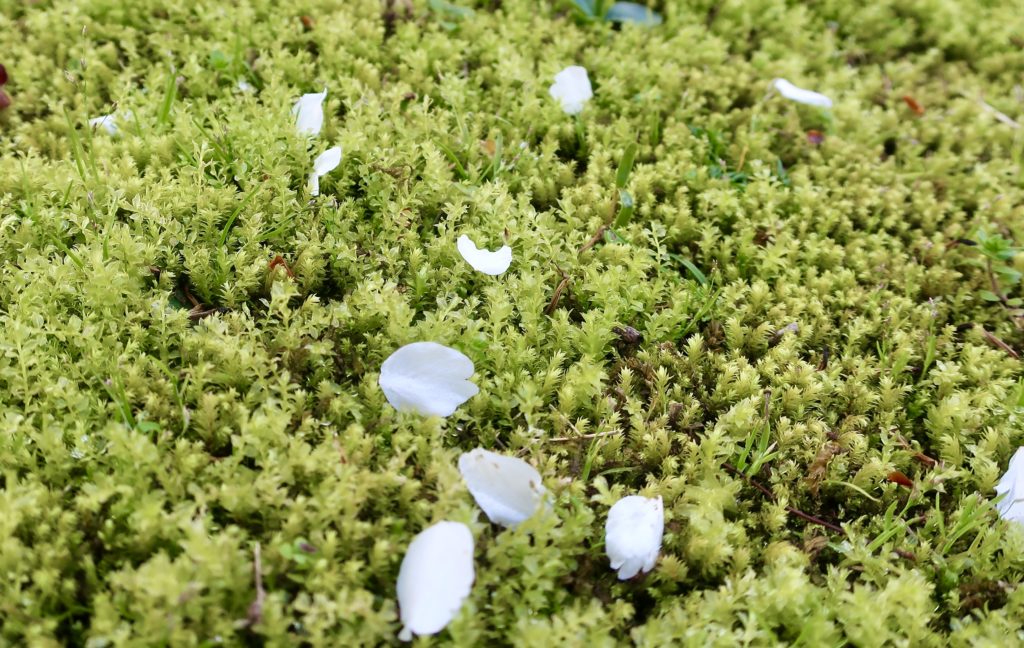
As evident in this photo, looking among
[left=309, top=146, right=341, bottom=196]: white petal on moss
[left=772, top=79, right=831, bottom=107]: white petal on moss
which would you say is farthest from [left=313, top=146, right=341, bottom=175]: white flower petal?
[left=772, top=79, right=831, bottom=107]: white petal on moss

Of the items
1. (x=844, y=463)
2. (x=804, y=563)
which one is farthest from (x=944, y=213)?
(x=804, y=563)

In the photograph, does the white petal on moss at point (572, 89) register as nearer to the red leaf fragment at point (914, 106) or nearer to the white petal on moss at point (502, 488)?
the red leaf fragment at point (914, 106)

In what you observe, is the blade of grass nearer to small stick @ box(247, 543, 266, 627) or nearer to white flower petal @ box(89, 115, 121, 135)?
white flower petal @ box(89, 115, 121, 135)

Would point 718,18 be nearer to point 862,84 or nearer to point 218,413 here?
Result: point 862,84

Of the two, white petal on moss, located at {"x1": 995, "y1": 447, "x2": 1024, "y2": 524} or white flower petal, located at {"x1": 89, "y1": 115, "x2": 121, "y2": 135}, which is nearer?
white petal on moss, located at {"x1": 995, "y1": 447, "x2": 1024, "y2": 524}

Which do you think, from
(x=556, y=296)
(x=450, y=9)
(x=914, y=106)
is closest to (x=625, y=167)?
(x=556, y=296)
